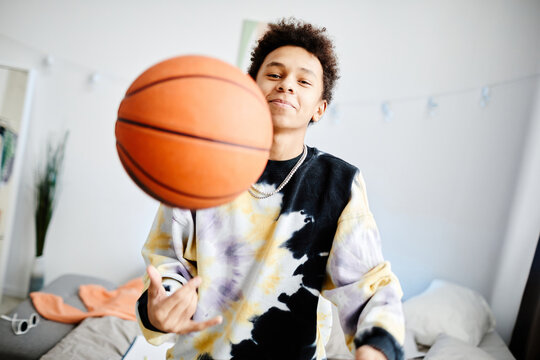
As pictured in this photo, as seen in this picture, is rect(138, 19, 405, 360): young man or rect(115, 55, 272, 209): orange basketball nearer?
rect(115, 55, 272, 209): orange basketball

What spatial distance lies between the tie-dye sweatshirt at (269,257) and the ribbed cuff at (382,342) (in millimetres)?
150

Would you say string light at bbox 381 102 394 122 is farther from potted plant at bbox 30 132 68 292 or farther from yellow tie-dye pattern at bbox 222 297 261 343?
potted plant at bbox 30 132 68 292

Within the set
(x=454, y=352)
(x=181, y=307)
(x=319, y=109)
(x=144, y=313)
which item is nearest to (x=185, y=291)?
(x=181, y=307)

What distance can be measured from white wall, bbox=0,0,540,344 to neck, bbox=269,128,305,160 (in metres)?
1.78

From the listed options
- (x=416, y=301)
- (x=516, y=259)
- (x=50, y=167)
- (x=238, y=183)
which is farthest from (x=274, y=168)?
(x=50, y=167)

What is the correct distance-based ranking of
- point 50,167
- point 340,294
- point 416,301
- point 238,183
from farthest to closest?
1. point 50,167
2. point 416,301
3. point 340,294
4. point 238,183

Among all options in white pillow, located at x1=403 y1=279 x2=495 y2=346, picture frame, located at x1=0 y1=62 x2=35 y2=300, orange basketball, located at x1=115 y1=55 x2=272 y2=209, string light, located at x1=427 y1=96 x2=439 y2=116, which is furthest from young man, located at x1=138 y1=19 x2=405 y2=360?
picture frame, located at x1=0 y1=62 x2=35 y2=300

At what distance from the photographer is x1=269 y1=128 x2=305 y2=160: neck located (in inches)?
40.0

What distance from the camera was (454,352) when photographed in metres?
1.84

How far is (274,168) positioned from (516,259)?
219 centimetres

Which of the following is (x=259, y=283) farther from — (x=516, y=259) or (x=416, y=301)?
(x=516, y=259)

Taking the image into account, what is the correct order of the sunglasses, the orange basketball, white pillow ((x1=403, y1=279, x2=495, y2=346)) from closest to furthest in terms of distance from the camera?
the orange basketball → the sunglasses → white pillow ((x1=403, y1=279, x2=495, y2=346))

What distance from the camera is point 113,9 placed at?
300cm

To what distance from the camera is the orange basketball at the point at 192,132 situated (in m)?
0.72
